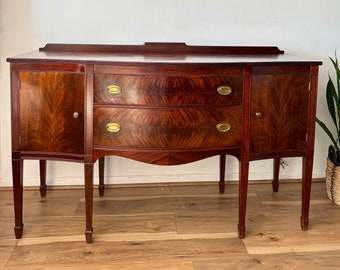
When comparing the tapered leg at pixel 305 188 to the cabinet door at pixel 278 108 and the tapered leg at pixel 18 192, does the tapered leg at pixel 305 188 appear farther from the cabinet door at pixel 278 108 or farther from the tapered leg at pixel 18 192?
the tapered leg at pixel 18 192

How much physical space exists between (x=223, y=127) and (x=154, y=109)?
0.99 feet

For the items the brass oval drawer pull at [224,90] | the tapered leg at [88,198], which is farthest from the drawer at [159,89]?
the tapered leg at [88,198]

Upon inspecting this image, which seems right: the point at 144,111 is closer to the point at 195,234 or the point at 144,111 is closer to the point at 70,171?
the point at 195,234

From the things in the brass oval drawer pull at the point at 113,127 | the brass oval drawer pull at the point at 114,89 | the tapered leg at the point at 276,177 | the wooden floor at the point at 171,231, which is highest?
the brass oval drawer pull at the point at 114,89

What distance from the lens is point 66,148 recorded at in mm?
1789

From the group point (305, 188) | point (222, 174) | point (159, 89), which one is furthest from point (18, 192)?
point (305, 188)

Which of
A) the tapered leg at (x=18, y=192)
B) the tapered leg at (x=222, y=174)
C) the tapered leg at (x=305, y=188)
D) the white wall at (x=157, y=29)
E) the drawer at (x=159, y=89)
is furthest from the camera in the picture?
the tapered leg at (x=222, y=174)

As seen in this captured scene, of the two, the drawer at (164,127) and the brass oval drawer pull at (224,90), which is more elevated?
the brass oval drawer pull at (224,90)

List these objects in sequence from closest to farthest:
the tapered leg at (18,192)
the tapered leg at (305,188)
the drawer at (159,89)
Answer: the drawer at (159,89), the tapered leg at (18,192), the tapered leg at (305,188)

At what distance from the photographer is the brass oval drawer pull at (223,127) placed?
1.77 metres

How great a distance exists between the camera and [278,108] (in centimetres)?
182

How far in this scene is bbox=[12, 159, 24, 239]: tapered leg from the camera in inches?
71.4

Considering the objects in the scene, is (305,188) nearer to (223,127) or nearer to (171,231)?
(223,127)

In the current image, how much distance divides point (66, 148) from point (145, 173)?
79cm
